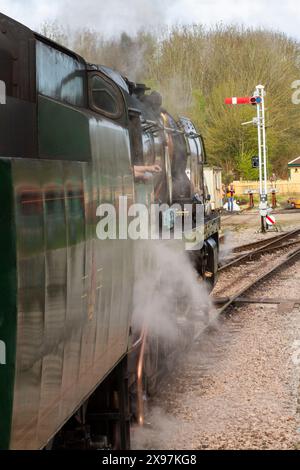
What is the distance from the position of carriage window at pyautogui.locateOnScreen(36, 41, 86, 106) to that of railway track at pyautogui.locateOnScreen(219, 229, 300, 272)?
35.6 ft

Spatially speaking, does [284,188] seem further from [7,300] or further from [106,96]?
[7,300]

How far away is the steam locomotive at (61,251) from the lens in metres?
2.24

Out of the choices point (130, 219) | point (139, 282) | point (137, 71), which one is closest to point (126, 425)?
point (139, 282)

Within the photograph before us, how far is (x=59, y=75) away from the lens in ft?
11.8

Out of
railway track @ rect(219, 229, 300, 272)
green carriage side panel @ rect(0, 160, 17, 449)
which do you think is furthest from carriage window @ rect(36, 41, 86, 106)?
railway track @ rect(219, 229, 300, 272)

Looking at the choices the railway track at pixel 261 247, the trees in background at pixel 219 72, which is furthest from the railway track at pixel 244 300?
the trees in background at pixel 219 72

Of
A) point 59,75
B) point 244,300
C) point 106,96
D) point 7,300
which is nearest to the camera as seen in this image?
point 7,300

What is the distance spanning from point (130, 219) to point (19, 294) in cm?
199

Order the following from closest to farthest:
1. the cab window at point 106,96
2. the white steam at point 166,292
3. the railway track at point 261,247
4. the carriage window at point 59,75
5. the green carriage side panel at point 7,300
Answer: the green carriage side panel at point 7,300 → the carriage window at point 59,75 → the cab window at point 106,96 → the white steam at point 166,292 → the railway track at point 261,247

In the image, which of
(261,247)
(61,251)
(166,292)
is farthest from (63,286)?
(261,247)

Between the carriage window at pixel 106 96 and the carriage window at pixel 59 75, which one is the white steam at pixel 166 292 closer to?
the carriage window at pixel 106 96

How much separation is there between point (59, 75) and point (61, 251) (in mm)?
1310

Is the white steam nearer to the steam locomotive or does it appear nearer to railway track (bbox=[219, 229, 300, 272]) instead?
the steam locomotive

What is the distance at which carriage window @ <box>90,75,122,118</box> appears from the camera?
164 inches
